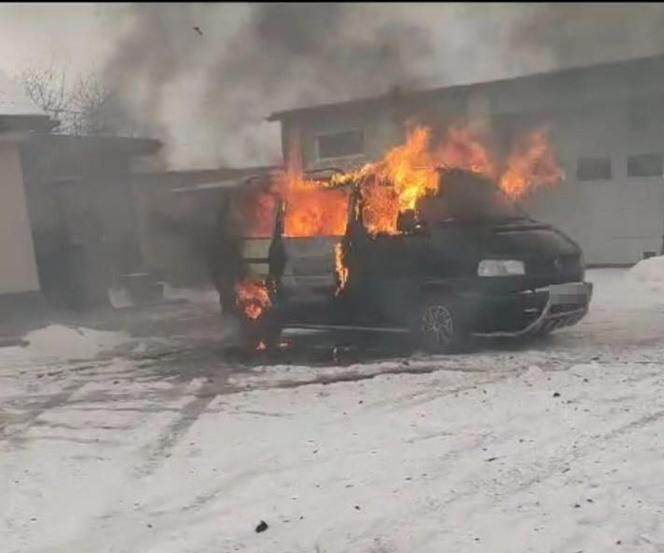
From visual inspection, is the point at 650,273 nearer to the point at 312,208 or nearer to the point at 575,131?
the point at 575,131

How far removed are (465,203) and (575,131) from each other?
3304 millimetres

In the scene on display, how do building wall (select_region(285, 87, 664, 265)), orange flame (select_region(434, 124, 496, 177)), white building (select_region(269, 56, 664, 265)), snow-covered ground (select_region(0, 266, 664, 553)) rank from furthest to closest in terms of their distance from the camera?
orange flame (select_region(434, 124, 496, 177)) < building wall (select_region(285, 87, 664, 265)) < white building (select_region(269, 56, 664, 265)) < snow-covered ground (select_region(0, 266, 664, 553))

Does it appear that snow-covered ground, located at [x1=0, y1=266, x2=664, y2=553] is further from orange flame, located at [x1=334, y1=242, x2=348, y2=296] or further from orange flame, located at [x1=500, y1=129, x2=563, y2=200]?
orange flame, located at [x1=500, y1=129, x2=563, y2=200]

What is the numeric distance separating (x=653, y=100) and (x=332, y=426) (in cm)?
545

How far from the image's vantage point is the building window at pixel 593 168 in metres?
12.2

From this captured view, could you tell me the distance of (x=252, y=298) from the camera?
8648 mm

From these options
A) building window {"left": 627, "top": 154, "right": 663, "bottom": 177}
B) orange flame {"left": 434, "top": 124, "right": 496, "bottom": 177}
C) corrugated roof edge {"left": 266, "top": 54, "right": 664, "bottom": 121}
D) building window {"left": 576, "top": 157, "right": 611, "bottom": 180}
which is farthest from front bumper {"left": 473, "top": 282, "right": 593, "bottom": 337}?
building window {"left": 627, "top": 154, "right": 663, "bottom": 177}

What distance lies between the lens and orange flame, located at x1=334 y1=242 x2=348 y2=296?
299 inches

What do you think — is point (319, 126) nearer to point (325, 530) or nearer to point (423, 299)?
point (423, 299)

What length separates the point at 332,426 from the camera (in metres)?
5.12

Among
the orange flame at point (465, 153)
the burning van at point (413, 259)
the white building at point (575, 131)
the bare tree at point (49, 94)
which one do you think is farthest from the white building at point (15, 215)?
the orange flame at point (465, 153)

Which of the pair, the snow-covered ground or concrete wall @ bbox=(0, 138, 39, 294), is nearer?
the snow-covered ground

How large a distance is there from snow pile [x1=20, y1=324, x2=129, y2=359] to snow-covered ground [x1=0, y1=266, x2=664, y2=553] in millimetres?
1549

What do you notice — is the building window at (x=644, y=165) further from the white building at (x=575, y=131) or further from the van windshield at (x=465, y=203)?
the van windshield at (x=465, y=203)
